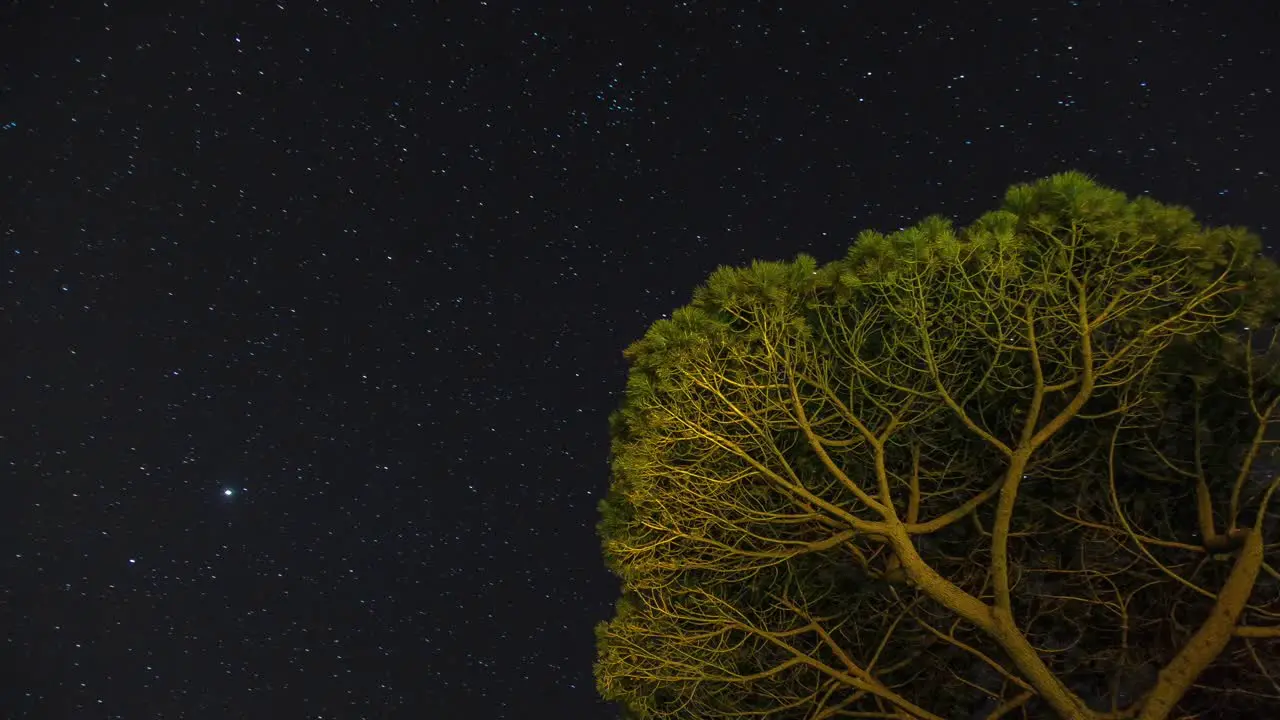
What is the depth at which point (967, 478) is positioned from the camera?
4355 millimetres

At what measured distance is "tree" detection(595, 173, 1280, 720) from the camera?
3795 millimetres

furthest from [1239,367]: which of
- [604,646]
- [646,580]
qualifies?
[604,646]

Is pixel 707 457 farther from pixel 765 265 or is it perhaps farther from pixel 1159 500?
pixel 1159 500

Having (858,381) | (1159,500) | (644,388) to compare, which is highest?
(644,388)

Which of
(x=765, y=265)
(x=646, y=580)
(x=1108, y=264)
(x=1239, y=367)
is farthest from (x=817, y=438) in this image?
(x=1239, y=367)

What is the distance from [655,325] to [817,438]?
116 centimetres

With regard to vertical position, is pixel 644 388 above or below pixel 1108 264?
above

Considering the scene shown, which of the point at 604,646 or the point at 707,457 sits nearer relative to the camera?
the point at 707,457

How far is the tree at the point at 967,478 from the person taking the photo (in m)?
3.79

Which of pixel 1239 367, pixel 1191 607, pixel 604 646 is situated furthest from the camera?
pixel 604 646

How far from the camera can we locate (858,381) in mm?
4188

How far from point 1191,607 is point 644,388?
125 inches

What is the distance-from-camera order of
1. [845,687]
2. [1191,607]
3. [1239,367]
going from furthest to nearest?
[845,687] → [1191,607] → [1239,367]

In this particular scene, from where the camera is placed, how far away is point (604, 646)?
4758mm
